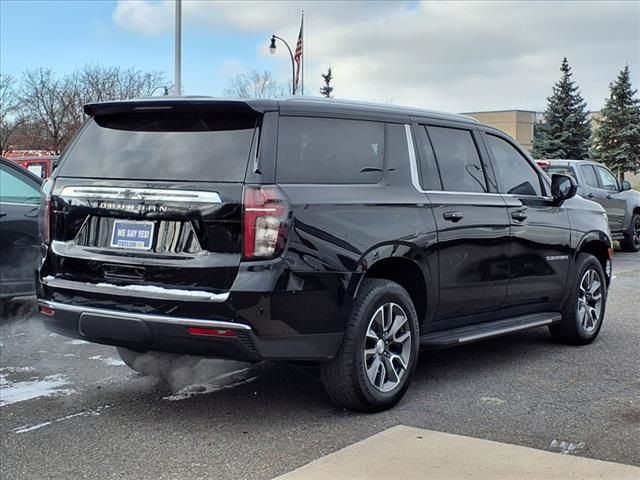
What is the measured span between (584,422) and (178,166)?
109 inches

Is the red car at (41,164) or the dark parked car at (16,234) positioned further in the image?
the red car at (41,164)

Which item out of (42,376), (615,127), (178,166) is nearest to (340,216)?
(178,166)

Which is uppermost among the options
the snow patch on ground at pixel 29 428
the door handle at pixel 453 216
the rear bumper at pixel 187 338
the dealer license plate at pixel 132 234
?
the door handle at pixel 453 216

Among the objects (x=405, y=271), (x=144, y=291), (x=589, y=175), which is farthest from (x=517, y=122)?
Result: (x=144, y=291)

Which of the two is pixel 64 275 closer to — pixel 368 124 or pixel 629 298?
pixel 368 124

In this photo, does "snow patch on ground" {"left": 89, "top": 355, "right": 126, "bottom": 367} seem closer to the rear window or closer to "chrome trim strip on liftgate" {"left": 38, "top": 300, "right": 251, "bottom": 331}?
"chrome trim strip on liftgate" {"left": 38, "top": 300, "right": 251, "bottom": 331}

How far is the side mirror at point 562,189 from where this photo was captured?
636cm

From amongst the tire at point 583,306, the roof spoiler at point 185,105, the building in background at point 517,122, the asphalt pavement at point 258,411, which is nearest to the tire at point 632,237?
the tire at point 583,306

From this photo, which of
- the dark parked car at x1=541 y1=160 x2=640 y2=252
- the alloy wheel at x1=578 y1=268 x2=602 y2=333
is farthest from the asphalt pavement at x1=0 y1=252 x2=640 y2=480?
the dark parked car at x1=541 y1=160 x2=640 y2=252

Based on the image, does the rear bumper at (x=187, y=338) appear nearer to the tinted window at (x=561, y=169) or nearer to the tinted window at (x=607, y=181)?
the tinted window at (x=561, y=169)

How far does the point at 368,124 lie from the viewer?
491cm

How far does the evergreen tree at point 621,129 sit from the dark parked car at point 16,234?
33.8 meters

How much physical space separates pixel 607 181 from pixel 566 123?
21.6m

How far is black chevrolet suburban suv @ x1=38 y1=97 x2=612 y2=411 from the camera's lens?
4105mm
